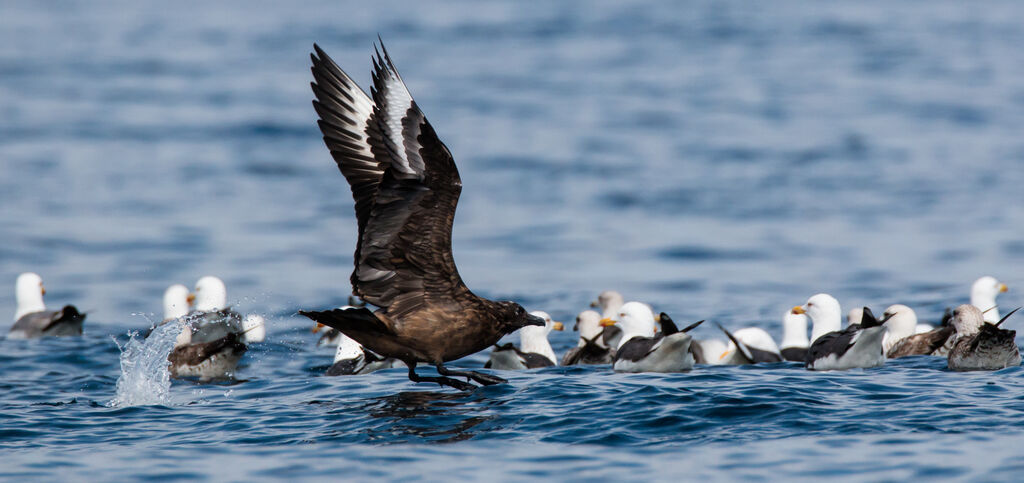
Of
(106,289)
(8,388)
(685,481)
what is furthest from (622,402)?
(106,289)

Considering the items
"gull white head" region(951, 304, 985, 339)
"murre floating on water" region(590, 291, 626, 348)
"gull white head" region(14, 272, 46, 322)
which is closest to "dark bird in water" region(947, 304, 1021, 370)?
"gull white head" region(951, 304, 985, 339)

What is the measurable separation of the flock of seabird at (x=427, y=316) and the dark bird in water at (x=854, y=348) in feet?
0.04

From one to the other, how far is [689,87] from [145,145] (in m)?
15.8

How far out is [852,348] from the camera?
10.8m

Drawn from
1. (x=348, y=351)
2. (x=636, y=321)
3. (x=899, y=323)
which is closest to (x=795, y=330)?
(x=899, y=323)

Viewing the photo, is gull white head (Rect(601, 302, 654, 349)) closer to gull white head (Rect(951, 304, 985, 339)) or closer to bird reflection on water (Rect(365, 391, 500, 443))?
gull white head (Rect(951, 304, 985, 339))

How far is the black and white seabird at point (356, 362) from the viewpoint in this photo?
11.6 m

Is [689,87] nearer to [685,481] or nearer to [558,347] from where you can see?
[558,347]

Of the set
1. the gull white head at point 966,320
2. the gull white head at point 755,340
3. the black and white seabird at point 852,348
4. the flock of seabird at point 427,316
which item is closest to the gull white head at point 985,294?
the flock of seabird at point 427,316

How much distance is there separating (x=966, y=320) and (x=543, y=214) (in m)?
12.1

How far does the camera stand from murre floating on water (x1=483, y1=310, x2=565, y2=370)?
11984mm

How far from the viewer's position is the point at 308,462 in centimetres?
757

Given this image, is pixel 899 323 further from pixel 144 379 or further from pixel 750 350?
pixel 144 379

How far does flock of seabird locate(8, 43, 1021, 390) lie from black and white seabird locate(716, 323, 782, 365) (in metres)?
0.02
